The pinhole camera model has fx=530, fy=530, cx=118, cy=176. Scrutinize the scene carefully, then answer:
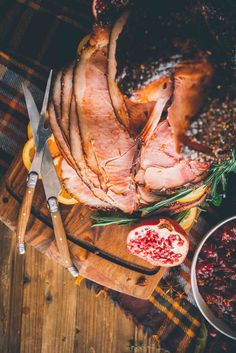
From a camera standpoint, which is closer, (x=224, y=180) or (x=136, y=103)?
(x=136, y=103)

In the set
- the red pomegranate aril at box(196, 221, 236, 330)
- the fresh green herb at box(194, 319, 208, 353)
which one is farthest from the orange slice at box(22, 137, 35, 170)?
the fresh green herb at box(194, 319, 208, 353)

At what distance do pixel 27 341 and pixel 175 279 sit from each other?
0.63 metres

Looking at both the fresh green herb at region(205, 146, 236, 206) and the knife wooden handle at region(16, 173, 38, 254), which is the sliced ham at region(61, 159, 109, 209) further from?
the fresh green herb at region(205, 146, 236, 206)

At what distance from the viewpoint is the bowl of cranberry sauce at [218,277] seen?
6.33 ft

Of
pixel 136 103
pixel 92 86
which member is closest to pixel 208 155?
pixel 136 103

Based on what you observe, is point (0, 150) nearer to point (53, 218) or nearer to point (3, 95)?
point (3, 95)

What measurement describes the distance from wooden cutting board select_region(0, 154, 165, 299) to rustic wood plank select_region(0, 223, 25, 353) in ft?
0.82

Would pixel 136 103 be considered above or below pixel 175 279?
above

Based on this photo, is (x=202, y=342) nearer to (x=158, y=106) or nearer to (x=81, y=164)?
(x=81, y=164)

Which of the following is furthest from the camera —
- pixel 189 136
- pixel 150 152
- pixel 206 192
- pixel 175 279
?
pixel 175 279

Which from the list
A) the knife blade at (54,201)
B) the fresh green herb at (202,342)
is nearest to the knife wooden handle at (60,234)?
the knife blade at (54,201)

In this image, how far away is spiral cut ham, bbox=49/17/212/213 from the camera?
1.21m

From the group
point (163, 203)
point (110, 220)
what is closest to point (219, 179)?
point (163, 203)

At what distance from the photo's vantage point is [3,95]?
6.28 ft
